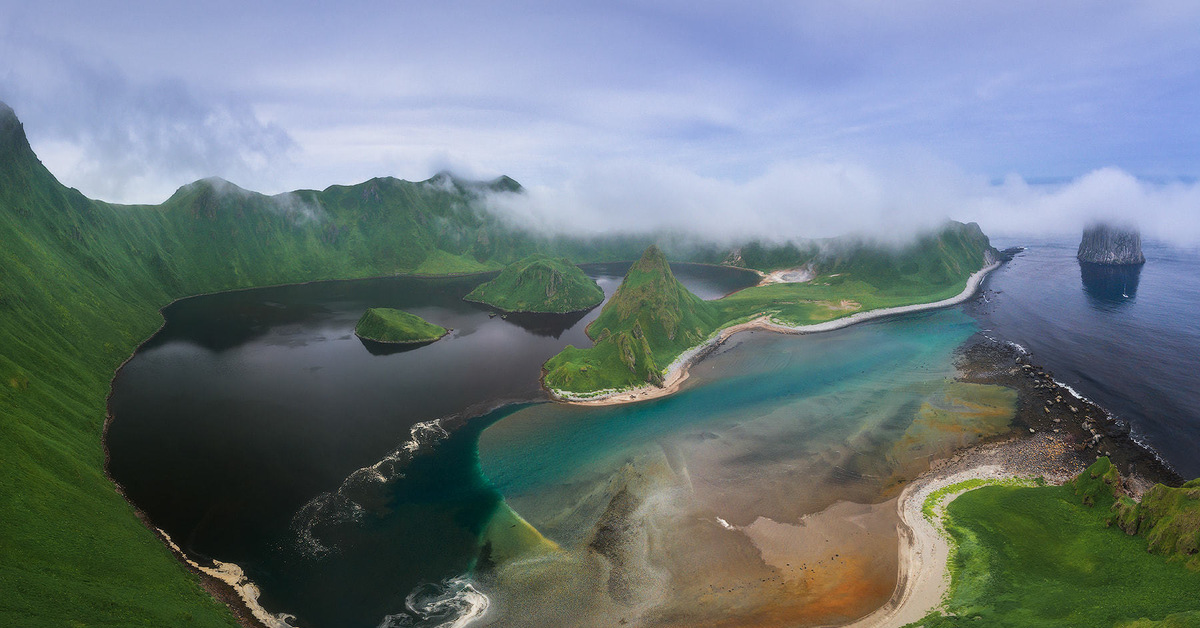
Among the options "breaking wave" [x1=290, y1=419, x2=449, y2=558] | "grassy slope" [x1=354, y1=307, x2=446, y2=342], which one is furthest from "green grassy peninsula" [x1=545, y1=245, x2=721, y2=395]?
"grassy slope" [x1=354, y1=307, x2=446, y2=342]

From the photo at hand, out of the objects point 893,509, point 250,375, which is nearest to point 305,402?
point 250,375

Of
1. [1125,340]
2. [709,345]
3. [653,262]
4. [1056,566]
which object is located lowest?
[1056,566]

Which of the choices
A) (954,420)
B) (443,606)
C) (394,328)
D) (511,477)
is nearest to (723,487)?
(511,477)

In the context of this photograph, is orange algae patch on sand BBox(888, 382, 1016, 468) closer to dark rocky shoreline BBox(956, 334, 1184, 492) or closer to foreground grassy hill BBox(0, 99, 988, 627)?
dark rocky shoreline BBox(956, 334, 1184, 492)

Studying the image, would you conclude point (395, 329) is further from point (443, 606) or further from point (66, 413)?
Answer: point (443, 606)

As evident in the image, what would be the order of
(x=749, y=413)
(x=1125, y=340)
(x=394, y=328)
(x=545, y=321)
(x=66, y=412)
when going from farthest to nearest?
(x=545, y=321) < (x=394, y=328) < (x=1125, y=340) < (x=749, y=413) < (x=66, y=412)

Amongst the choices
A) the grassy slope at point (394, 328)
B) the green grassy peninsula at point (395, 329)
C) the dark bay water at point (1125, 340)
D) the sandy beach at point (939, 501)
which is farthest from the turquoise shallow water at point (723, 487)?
the grassy slope at point (394, 328)

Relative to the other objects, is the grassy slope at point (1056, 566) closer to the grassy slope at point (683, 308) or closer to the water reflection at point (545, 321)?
the grassy slope at point (683, 308)
